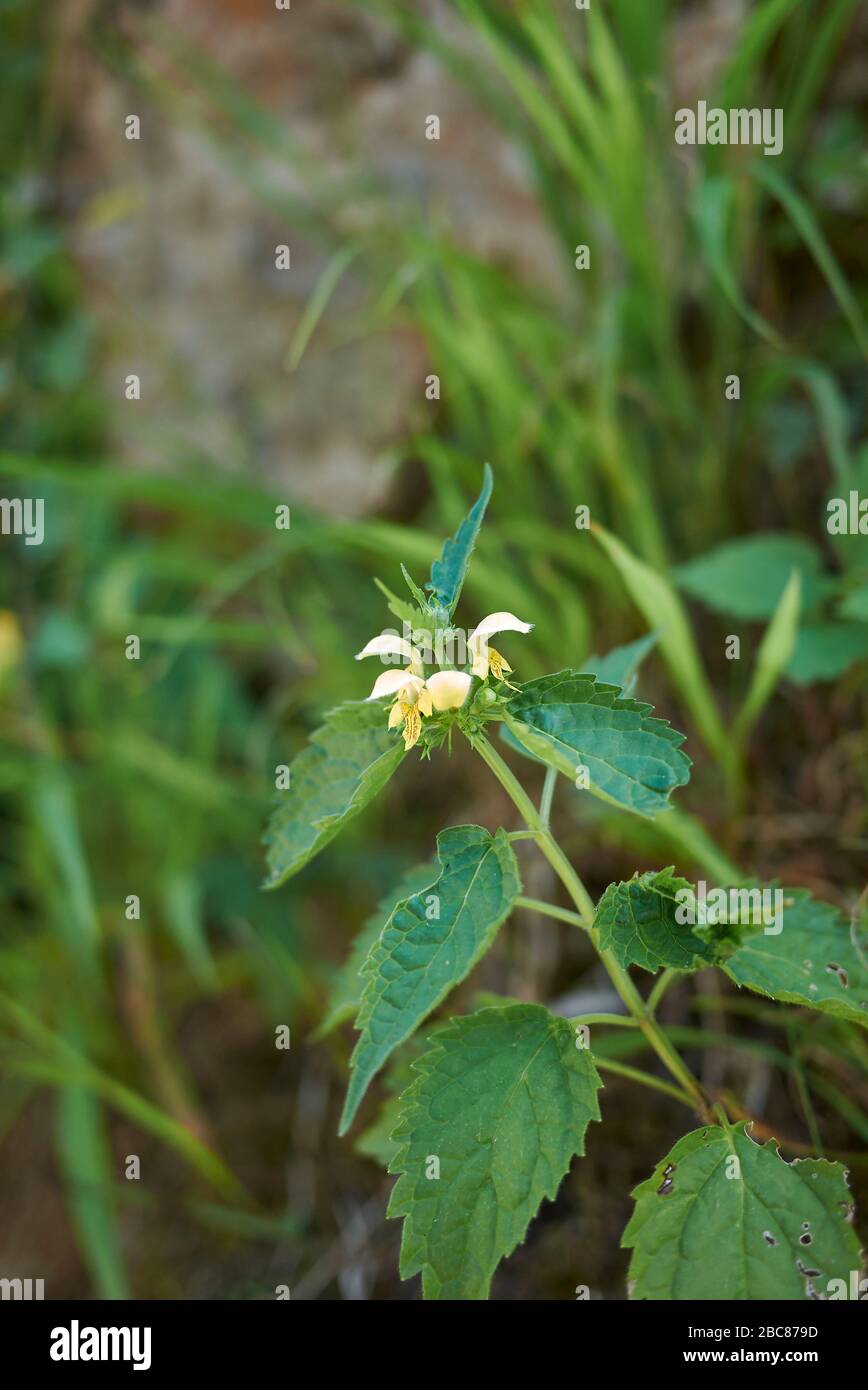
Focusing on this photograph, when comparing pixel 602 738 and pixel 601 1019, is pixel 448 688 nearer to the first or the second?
pixel 602 738

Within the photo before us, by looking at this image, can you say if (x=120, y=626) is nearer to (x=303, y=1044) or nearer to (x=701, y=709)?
(x=303, y=1044)

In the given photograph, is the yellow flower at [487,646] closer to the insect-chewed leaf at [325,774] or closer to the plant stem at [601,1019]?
the insect-chewed leaf at [325,774]

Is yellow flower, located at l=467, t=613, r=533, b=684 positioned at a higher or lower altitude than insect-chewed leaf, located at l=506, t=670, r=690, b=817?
higher

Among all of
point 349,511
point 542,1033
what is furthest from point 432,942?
point 349,511

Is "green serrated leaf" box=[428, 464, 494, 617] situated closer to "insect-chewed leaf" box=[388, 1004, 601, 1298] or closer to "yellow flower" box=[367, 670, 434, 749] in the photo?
"yellow flower" box=[367, 670, 434, 749]

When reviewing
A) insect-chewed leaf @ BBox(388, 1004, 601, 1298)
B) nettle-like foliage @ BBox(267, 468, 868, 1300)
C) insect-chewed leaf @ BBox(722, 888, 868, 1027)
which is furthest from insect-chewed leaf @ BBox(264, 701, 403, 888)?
insect-chewed leaf @ BBox(722, 888, 868, 1027)

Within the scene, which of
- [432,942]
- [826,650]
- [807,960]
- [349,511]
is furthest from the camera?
[349,511]
